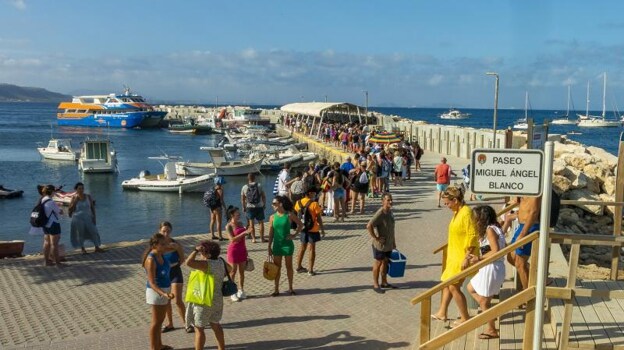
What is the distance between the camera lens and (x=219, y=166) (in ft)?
117

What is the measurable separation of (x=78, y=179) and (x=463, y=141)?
23.9 meters

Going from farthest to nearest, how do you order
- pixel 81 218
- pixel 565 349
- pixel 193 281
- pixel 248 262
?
pixel 81 218 → pixel 248 262 → pixel 193 281 → pixel 565 349

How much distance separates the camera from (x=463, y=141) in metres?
33.4

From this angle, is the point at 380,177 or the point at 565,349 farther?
the point at 380,177

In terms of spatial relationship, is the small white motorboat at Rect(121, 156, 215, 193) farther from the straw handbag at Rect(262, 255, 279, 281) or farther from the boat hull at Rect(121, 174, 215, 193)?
the straw handbag at Rect(262, 255, 279, 281)

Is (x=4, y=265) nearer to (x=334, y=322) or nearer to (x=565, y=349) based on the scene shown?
(x=334, y=322)

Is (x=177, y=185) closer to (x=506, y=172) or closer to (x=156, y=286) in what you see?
(x=156, y=286)

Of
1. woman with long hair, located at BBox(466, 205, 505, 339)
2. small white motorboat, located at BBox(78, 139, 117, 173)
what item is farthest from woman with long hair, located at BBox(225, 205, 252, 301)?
small white motorboat, located at BBox(78, 139, 117, 173)

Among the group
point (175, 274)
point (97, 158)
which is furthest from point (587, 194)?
point (97, 158)

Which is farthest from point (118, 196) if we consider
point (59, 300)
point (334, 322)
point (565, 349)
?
point (565, 349)

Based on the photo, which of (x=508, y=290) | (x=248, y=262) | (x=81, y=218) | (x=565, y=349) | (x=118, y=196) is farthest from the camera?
(x=118, y=196)

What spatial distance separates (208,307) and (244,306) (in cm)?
248

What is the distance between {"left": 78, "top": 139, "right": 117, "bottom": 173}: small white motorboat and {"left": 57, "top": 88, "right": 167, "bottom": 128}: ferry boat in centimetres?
5691

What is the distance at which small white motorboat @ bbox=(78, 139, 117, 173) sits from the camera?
3803 centimetres
